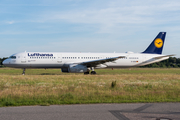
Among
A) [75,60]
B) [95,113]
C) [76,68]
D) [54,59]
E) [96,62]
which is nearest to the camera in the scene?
[95,113]

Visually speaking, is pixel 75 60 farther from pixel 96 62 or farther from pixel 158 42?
pixel 158 42

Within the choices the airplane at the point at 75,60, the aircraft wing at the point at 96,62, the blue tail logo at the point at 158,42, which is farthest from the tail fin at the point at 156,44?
the aircraft wing at the point at 96,62

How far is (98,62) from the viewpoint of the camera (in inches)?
1249

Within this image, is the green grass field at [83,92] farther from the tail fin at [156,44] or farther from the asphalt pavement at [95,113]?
the tail fin at [156,44]

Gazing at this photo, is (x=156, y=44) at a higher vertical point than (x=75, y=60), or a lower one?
higher

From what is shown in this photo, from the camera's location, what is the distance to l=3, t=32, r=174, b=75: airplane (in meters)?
30.4

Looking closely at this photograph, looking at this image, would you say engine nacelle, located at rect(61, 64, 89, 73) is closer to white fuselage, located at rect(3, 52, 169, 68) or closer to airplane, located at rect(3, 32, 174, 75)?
airplane, located at rect(3, 32, 174, 75)

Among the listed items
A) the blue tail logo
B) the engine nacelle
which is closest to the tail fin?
the blue tail logo

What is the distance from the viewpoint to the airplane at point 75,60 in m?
30.4

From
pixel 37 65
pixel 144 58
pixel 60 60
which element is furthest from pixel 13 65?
pixel 144 58

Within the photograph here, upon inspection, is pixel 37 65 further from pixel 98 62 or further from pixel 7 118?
pixel 7 118

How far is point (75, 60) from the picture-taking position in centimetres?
3256

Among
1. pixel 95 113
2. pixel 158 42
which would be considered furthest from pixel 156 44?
pixel 95 113

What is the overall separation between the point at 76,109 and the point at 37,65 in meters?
24.1
